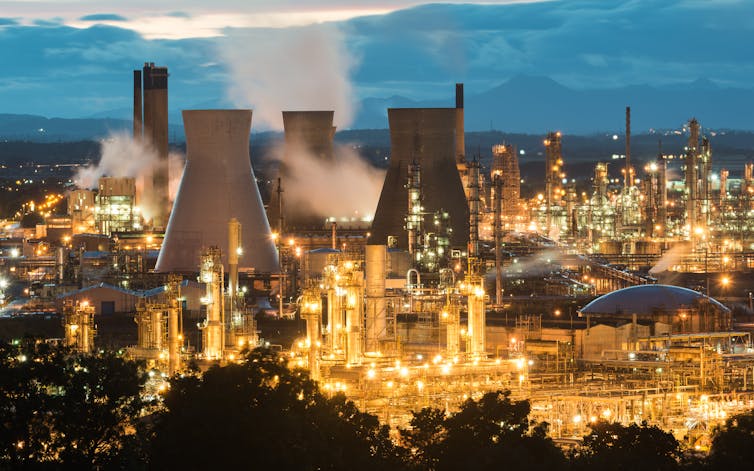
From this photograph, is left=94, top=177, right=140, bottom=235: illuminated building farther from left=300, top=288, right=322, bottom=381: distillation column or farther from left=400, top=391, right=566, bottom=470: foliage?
left=400, top=391, right=566, bottom=470: foliage

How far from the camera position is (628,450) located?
1769cm

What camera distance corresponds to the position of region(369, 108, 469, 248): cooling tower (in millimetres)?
43469

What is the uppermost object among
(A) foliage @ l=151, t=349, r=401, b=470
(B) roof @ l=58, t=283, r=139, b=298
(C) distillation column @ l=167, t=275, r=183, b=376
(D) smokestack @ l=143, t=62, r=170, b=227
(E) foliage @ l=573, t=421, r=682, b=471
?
(D) smokestack @ l=143, t=62, r=170, b=227

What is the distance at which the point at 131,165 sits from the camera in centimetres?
5809

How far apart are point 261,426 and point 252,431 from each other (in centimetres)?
13

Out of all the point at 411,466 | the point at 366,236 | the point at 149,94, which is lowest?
the point at 411,466

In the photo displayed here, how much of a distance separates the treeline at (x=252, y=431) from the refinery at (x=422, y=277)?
3944mm

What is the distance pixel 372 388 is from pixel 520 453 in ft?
21.2

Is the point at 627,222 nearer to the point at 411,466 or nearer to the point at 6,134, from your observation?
the point at 411,466

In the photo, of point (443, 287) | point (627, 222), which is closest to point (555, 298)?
point (443, 287)

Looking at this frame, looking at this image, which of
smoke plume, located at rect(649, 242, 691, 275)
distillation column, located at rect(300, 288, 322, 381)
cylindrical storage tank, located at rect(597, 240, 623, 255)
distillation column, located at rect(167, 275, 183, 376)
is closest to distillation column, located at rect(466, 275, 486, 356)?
distillation column, located at rect(300, 288, 322, 381)

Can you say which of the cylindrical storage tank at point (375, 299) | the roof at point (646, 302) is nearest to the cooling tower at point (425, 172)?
the roof at point (646, 302)

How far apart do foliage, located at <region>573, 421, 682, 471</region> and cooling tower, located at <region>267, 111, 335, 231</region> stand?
32.6 meters

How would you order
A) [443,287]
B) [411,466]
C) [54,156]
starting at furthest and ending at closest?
[54,156] → [443,287] → [411,466]
